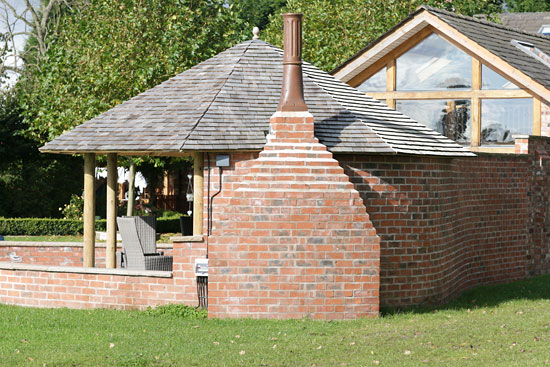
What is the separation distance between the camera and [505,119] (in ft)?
67.3

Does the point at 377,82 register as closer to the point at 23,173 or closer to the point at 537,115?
the point at 537,115

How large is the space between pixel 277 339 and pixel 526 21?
125 ft

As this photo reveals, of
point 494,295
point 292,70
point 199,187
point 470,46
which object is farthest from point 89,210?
point 470,46

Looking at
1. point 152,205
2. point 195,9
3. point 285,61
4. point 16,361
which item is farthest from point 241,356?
point 152,205

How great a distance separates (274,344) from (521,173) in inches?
349

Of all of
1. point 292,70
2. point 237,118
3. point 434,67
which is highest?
point 434,67

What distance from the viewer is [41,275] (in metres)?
14.2

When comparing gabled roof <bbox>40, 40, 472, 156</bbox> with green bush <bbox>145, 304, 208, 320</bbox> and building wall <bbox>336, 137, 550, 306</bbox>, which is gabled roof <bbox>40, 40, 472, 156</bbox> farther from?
green bush <bbox>145, 304, 208, 320</bbox>

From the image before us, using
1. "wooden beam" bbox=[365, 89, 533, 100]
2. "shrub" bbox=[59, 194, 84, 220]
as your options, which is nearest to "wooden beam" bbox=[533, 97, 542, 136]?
"wooden beam" bbox=[365, 89, 533, 100]

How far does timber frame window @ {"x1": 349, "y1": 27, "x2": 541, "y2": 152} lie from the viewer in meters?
20.3

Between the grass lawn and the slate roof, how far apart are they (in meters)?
33.0

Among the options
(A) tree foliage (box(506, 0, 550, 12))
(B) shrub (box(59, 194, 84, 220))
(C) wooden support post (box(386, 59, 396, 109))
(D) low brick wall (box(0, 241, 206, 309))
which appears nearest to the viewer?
(D) low brick wall (box(0, 241, 206, 309))

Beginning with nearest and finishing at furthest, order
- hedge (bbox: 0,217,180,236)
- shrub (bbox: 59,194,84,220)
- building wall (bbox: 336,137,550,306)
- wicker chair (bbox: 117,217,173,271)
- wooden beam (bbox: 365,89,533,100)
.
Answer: building wall (bbox: 336,137,550,306) → wicker chair (bbox: 117,217,173,271) → wooden beam (bbox: 365,89,533,100) → hedge (bbox: 0,217,180,236) → shrub (bbox: 59,194,84,220)

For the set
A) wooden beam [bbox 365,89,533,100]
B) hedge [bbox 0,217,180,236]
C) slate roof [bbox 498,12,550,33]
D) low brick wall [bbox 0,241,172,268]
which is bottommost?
hedge [bbox 0,217,180,236]
